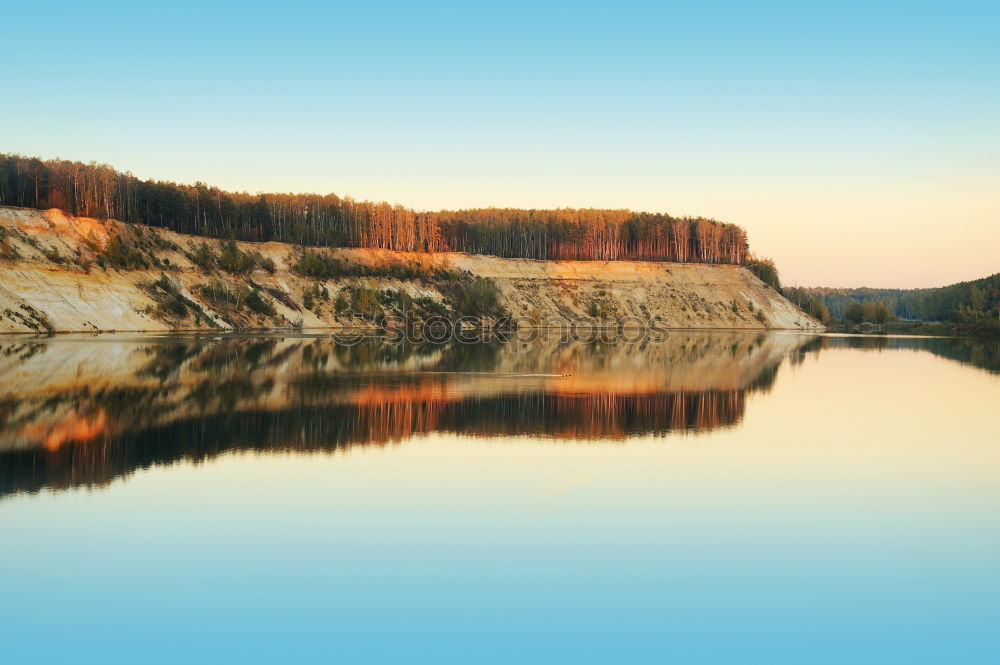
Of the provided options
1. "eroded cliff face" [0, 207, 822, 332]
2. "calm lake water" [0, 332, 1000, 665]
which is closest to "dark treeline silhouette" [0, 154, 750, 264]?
"eroded cliff face" [0, 207, 822, 332]

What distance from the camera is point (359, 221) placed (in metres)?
105

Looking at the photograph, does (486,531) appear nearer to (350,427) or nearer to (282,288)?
(350,427)

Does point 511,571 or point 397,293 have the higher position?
point 397,293

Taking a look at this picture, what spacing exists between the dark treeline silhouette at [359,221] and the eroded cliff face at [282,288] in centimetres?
556

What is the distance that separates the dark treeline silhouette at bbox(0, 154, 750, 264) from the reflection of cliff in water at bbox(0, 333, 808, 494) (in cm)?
4108

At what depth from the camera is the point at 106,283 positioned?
208ft

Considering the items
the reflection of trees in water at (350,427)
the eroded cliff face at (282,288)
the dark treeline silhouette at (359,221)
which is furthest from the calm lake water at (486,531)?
the dark treeline silhouette at (359,221)

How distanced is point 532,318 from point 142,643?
297 feet

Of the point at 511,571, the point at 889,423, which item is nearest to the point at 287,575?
the point at 511,571

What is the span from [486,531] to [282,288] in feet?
242

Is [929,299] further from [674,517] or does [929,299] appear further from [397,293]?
[674,517]

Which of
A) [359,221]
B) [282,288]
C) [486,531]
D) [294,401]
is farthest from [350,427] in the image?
[359,221]

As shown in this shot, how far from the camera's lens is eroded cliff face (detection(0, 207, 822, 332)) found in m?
59.5

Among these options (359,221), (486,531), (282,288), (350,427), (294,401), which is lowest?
(486,531)
